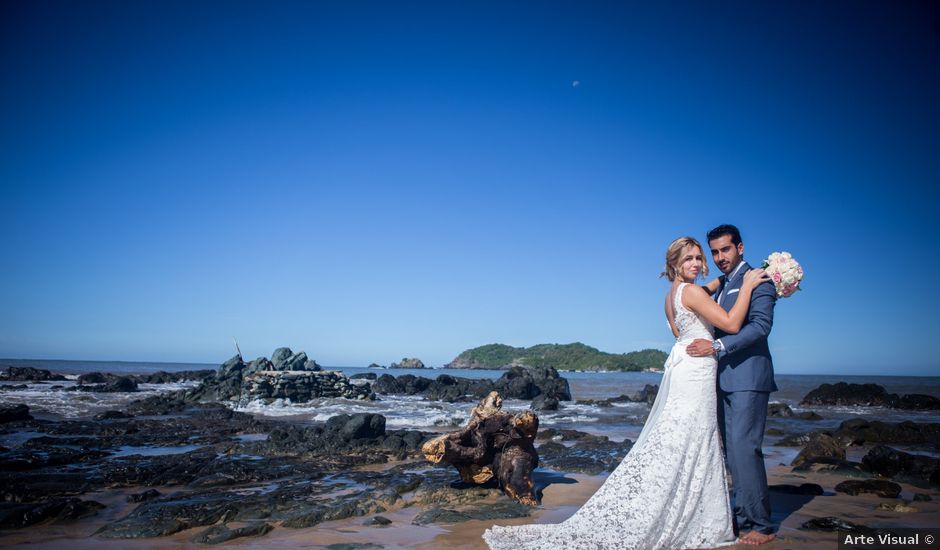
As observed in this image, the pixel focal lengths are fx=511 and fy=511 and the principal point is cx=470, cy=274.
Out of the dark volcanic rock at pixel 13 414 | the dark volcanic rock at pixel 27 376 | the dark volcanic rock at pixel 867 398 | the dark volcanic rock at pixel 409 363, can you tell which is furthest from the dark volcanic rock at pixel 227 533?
the dark volcanic rock at pixel 409 363

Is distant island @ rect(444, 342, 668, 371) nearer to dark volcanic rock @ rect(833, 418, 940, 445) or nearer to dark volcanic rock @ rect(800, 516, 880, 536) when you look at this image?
dark volcanic rock @ rect(833, 418, 940, 445)

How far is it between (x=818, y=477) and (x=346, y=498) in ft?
22.6

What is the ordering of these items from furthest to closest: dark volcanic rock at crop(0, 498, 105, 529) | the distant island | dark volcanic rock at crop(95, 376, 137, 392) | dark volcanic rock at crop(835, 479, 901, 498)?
the distant island
dark volcanic rock at crop(95, 376, 137, 392)
dark volcanic rock at crop(835, 479, 901, 498)
dark volcanic rock at crop(0, 498, 105, 529)

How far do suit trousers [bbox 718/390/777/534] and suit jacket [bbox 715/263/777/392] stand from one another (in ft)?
0.33

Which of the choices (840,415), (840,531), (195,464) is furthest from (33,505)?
(840,415)

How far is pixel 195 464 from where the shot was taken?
8.77 metres

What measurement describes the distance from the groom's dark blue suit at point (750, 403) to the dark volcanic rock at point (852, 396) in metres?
27.6

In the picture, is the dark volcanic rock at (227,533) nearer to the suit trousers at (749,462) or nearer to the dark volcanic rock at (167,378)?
the suit trousers at (749,462)

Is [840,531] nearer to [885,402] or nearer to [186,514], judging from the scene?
[186,514]

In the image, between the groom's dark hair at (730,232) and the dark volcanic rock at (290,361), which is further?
the dark volcanic rock at (290,361)

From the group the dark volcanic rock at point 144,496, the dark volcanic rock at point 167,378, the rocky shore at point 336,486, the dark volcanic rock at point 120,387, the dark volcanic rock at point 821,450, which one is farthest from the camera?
the dark volcanic rock at point 167,378

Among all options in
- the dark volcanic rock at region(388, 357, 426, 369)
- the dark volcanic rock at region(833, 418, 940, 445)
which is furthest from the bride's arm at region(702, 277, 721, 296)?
the dark volcanic rock at region(388, 357, 426, 369)

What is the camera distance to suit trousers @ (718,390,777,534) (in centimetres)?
451

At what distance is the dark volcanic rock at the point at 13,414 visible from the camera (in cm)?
1546
